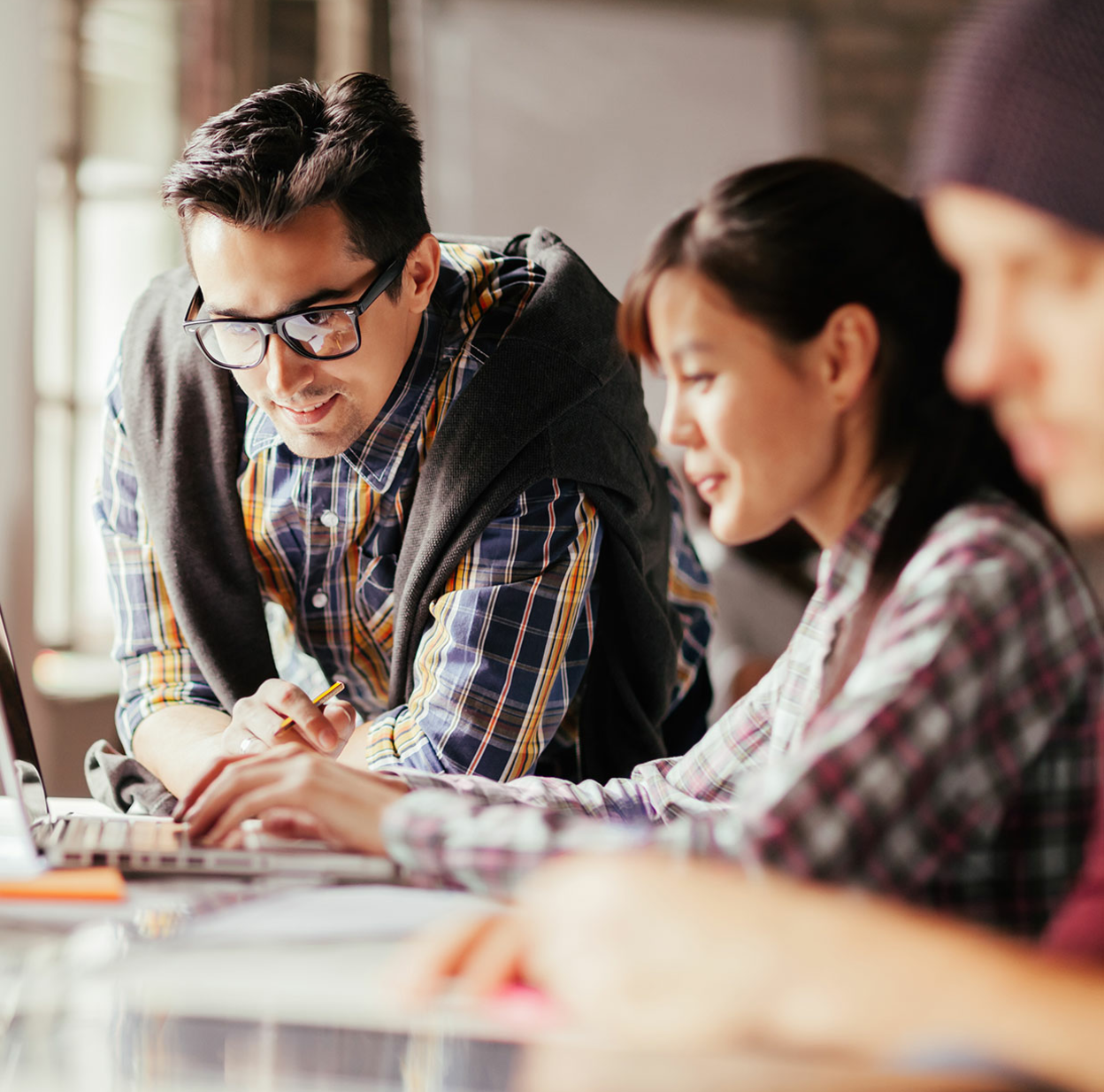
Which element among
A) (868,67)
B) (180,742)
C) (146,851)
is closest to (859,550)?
(146,851)

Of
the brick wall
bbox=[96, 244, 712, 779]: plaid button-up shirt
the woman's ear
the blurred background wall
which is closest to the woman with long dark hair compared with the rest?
the woman's ear

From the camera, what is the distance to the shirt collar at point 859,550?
0.81m

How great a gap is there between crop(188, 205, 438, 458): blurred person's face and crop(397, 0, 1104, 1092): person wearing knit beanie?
73 cm

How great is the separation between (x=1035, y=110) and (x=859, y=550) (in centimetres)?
32

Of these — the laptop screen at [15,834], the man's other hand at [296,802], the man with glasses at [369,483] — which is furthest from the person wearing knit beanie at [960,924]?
the man with glasses at [369,483]

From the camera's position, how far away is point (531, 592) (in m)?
1.33

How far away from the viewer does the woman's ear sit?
0.83m

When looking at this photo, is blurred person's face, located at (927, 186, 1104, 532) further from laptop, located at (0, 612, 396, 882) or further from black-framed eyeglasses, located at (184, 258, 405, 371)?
black-framed eyeglasses, located at (184, 258, 405, 371)

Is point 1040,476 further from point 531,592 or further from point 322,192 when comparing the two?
point 322,192

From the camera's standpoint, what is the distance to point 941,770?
0.67 m

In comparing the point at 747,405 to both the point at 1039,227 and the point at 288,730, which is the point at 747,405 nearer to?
the point at 1039,227

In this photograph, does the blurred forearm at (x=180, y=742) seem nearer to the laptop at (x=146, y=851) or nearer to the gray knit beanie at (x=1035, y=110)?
the laptop at (x=146, y=851)

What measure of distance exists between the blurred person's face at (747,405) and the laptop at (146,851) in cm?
38

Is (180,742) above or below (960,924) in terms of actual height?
below
